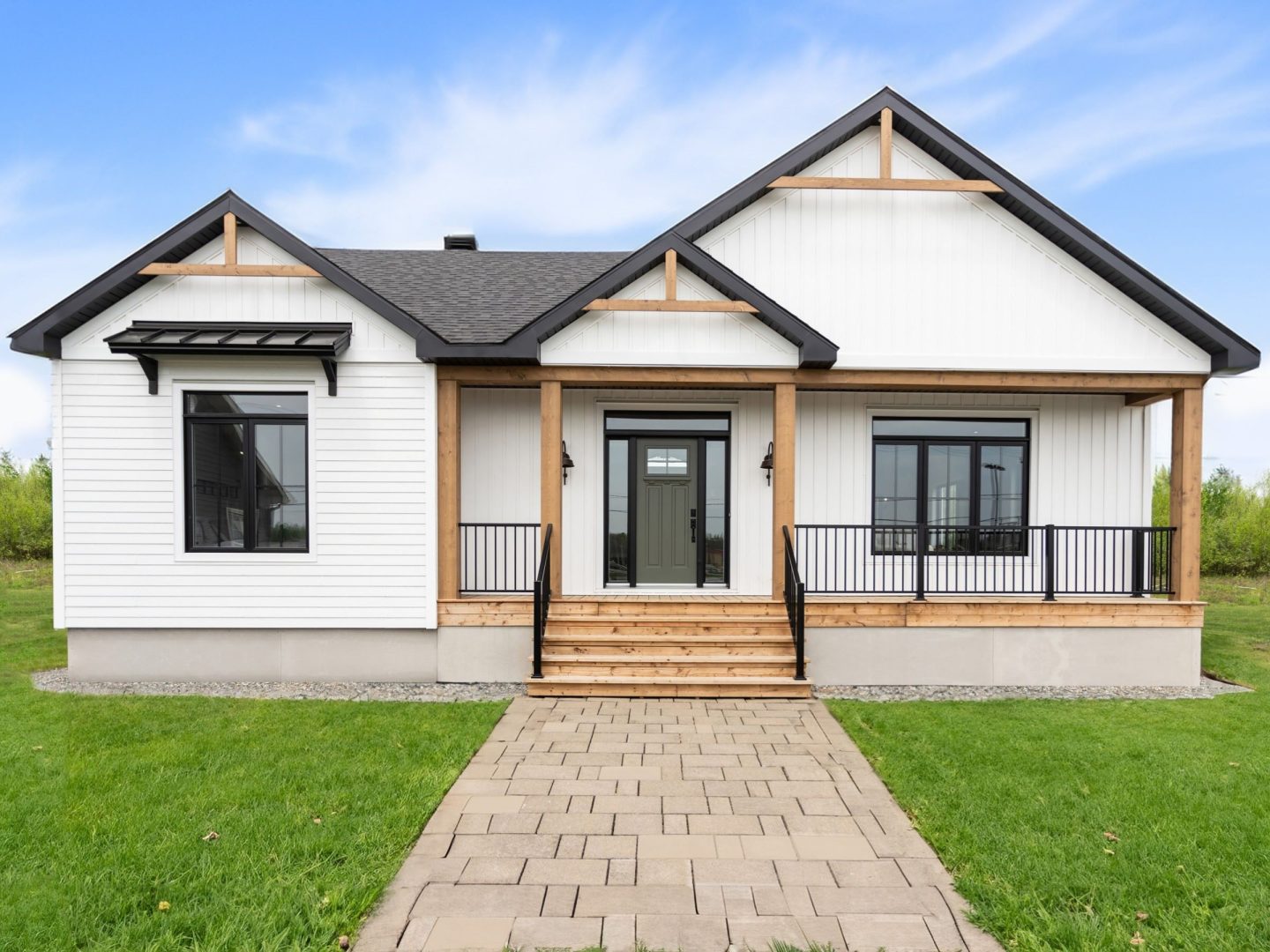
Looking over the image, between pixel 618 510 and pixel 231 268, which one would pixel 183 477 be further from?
pixel 618 510

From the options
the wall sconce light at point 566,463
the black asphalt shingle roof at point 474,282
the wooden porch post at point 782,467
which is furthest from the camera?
the wall sconce light at point 566,463

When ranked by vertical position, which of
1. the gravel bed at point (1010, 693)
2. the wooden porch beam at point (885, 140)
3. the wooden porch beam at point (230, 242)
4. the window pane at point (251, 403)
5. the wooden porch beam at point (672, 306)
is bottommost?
the gravel bed at point (1010, 693)

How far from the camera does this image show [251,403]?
7.85 metres

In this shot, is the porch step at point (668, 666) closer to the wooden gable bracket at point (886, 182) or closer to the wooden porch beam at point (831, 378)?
the wooden porch beam at point (831, 378)

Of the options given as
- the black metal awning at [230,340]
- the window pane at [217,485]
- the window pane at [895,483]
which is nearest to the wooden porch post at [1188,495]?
the window pane at [895,483]

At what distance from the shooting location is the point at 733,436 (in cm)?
943

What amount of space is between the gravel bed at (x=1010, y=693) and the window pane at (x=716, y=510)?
2262mm

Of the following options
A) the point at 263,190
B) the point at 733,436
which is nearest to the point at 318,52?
the point at 263,190

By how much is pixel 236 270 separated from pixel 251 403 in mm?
1399

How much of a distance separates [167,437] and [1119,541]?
11.4 m

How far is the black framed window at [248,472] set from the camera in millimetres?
7809

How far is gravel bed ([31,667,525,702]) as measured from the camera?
23.5 ft

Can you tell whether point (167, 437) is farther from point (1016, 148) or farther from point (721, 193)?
point (1016, 148)

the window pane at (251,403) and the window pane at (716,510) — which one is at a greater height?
the window pane at (251,403)
